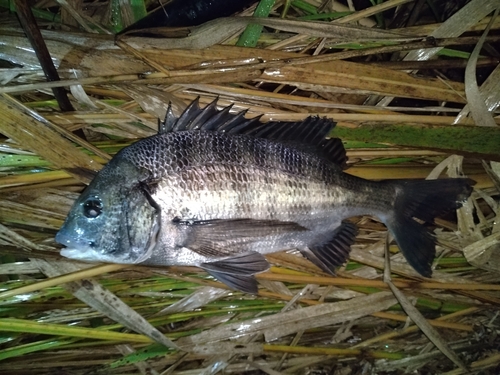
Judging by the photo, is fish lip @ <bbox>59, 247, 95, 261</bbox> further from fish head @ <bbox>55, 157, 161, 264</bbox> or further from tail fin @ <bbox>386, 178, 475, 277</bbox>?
tail fin @ <bbox>386, 178, 475, 277</bbox>

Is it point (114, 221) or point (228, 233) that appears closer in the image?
point (114, 221)

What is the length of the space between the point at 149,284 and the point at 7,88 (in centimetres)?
120

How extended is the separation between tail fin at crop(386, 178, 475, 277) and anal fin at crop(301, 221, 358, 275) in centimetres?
22

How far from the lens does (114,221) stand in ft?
5.19

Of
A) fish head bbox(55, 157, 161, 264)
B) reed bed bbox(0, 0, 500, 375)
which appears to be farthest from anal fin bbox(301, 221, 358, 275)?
fish head bbox(55, 157, 161, 264)

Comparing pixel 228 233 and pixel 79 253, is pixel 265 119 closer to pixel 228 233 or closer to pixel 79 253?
pixel 228 233

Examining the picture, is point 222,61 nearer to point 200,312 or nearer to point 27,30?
point 27,30

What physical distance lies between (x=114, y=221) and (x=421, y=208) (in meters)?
1.53

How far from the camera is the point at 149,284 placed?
2.10 metres

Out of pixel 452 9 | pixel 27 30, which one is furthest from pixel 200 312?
pixel 452 9

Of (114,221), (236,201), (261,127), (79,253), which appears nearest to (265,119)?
(261,127)

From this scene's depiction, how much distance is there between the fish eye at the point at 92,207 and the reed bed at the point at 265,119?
0.30 meters

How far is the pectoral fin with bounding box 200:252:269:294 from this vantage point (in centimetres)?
180

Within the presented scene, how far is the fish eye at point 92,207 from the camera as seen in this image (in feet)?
5.17
